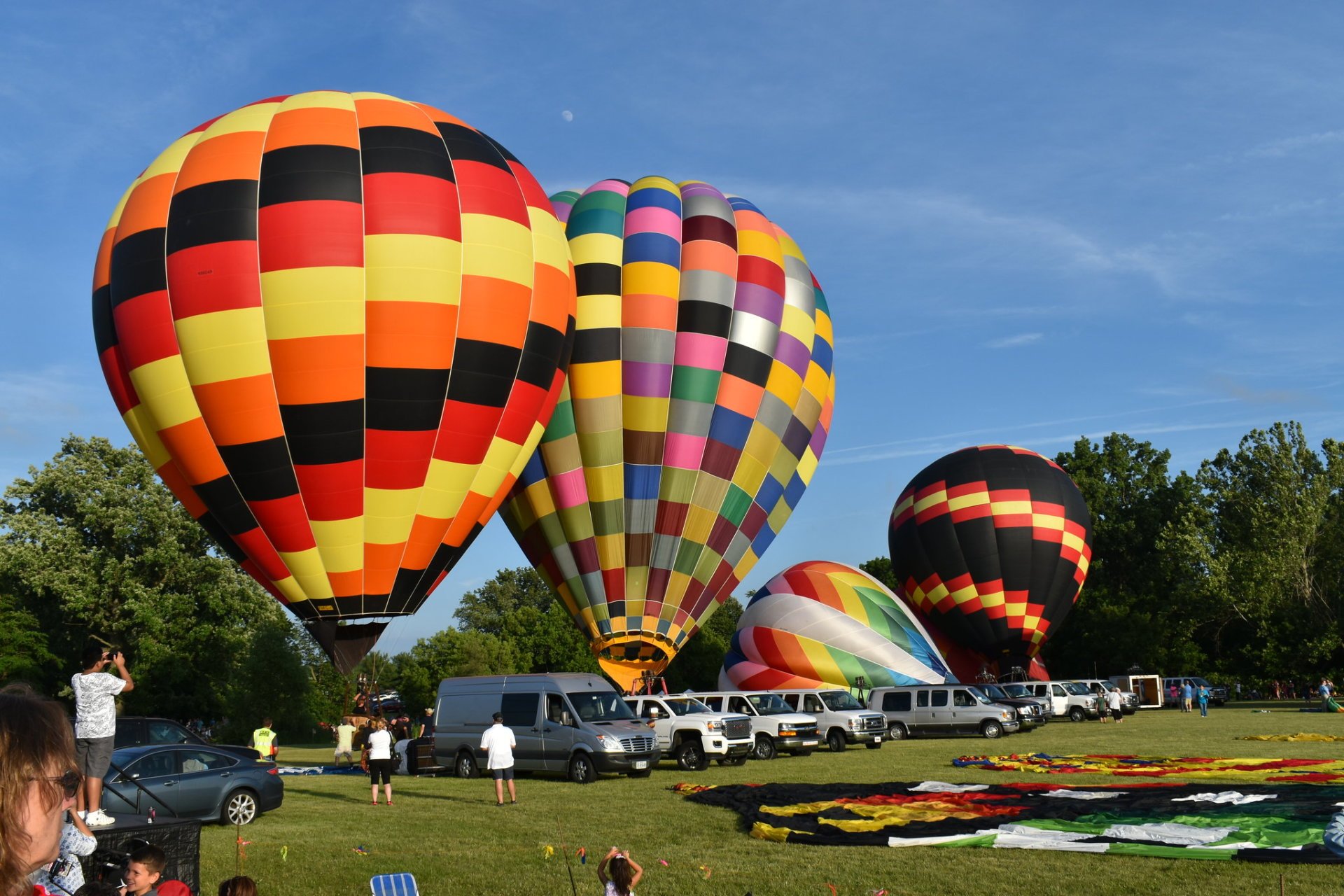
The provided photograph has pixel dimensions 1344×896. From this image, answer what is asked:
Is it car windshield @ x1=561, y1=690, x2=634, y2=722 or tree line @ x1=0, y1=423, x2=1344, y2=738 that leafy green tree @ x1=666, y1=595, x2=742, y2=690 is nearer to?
tree line @ x1=0, y1=423, x2=1344, y2=738

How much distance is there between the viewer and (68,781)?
2.78 meters

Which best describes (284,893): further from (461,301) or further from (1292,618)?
(1292,618)

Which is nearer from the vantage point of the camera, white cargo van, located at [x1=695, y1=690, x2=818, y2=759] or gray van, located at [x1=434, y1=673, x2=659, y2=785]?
gray van, located at [x1=434, y1=673, x2=659, y2=785]

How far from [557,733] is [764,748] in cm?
637

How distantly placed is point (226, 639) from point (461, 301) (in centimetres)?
3144

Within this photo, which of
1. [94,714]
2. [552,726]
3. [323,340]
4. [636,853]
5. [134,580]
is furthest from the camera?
[134,580]

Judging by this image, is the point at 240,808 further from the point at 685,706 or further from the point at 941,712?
the point at 941,712

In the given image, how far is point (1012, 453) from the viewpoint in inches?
1650

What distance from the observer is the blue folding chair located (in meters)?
7.39

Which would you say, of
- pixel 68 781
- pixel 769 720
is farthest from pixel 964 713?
pixel 68 781

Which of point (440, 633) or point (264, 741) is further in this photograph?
point (440, 633)

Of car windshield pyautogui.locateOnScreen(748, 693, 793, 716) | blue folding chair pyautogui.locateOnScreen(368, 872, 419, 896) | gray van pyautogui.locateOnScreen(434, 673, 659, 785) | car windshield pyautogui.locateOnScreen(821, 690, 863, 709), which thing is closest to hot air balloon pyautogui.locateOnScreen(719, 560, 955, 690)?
car windshield pyautogui.locateOnScreen(821, 690, 863, 709)

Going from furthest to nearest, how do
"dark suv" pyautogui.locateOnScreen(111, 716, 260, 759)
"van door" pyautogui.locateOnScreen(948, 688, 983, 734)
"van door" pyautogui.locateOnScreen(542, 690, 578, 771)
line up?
"van door" pyautogui.locateOnScreen(948, 688, 983, 734) < "van door" pyautogui.locateOnScreen(542, 690, 578, 771) < "dark suv" pyautogui.locateOnScreen(111, 716, 260, 759)

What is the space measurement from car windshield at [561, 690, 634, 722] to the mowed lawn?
112 centimetres
